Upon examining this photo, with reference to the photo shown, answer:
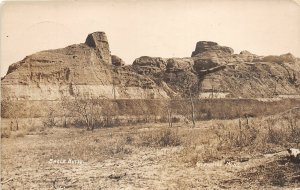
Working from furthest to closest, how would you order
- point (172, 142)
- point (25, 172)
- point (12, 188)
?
point (172, 142) → point (25, 172) → point (12, 188)

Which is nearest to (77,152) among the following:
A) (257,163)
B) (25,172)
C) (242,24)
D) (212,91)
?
(25,172)

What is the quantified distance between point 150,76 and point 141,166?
24032mm

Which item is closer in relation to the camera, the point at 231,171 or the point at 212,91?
the point at 231,171

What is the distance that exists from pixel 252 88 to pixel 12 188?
22.7 metres

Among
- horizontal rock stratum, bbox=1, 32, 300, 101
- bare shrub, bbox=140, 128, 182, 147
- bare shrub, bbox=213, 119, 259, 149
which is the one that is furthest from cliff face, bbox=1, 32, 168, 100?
bare shrub, bbox=213, 119, 259, 149

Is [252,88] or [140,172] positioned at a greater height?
[252,88]

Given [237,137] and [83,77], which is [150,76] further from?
[237,137]

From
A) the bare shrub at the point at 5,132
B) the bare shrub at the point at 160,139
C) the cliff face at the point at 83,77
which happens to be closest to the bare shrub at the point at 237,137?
the bare shrub at the point at 160,139

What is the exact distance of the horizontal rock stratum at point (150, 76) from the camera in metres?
24.7

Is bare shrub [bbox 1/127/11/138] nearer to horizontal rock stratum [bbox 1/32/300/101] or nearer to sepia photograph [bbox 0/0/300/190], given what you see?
sepia photograph [bbox 0/0/300/190]

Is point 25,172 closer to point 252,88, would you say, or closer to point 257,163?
point 257,163

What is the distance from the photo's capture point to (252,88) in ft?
90.6

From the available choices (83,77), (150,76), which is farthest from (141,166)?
(150,76)

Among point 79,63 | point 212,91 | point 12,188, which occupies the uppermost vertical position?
point 79,63
